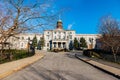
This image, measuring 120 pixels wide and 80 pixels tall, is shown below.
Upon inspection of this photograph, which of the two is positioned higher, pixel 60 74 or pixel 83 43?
pixel 83 43

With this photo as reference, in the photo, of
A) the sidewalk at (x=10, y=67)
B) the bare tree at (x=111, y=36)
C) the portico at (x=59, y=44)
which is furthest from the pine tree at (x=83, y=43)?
the sidewalk at (x=10, y=67)

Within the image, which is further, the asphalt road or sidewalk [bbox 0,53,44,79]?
sidewalk [bbox 0,53,44,79]

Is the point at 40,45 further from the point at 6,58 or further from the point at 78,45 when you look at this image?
the point at 6,58

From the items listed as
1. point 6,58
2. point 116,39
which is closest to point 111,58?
point 116,39

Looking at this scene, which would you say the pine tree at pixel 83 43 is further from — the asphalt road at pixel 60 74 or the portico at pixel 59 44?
the asphalt road at pixel 60 74

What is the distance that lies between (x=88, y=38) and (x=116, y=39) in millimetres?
68172

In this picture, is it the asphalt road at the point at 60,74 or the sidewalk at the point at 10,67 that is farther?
the sidewalk at the point at 10,67

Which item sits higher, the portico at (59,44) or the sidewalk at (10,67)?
the portico at (59,44)

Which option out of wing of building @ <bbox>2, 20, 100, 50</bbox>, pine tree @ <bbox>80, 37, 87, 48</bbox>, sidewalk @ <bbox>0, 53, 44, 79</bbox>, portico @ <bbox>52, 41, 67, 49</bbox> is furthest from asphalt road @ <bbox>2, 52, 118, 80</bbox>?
wing of building @ <bbox>2, 20, 100, 50</bbox>

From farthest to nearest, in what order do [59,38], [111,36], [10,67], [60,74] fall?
[59,38]
[111,36]
[10,67]
[60,74]

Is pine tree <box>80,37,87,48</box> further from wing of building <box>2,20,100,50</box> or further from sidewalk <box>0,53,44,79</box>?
sidewalk <box>0,53,44,79</box>

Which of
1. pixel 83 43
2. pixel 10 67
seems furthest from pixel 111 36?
pixel 83 43

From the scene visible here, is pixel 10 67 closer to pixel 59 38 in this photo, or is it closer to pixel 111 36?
pixel 111 36

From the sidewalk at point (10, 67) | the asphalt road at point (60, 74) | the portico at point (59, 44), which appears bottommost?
the asphalt road at point (60, 74)
